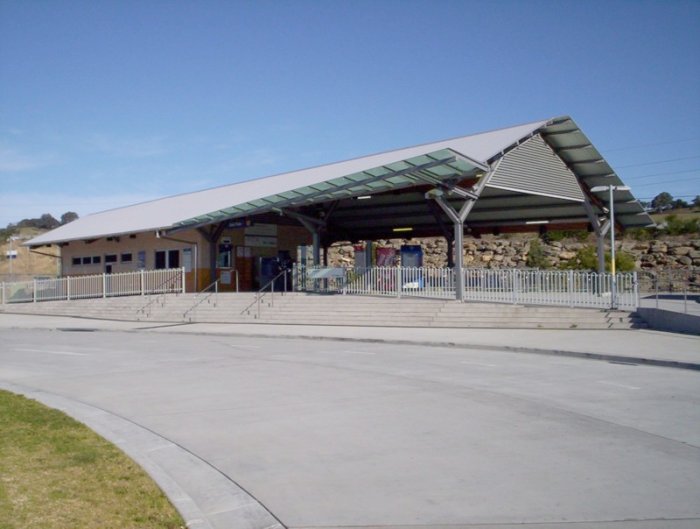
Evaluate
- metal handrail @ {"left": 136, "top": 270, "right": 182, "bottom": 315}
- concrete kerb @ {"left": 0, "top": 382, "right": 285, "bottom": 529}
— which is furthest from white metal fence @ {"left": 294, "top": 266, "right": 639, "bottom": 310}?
concrete kerb @ {"left": 0, "top": 382, "right": 285, "bottom": 529}

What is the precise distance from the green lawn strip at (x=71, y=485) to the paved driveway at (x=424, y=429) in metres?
0.90

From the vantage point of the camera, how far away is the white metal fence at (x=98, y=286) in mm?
34625

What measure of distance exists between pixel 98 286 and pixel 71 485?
3259cm

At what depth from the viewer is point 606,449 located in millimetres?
7500

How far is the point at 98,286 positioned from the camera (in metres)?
36.8

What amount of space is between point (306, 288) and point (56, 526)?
26087 millimetres

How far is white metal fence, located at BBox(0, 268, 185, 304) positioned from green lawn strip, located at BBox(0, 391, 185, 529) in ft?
87.5

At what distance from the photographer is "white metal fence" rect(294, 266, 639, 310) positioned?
886 inches

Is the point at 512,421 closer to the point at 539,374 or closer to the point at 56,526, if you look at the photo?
the point at 539,374

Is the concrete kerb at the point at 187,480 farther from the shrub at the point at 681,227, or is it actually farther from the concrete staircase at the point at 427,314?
the shrub at the point at 681,227

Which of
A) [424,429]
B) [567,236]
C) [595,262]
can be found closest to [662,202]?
[567,236]

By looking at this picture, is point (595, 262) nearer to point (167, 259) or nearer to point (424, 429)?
point (167, 259)

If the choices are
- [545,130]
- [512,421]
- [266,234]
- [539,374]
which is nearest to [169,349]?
[539,374]

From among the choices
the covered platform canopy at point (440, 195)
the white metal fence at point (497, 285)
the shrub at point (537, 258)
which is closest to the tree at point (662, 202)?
the shrub at point (537, 258)
